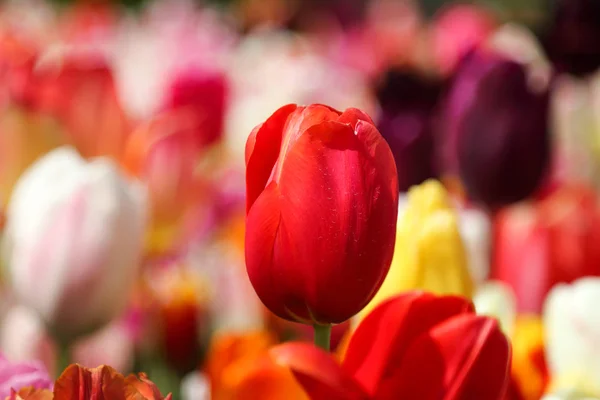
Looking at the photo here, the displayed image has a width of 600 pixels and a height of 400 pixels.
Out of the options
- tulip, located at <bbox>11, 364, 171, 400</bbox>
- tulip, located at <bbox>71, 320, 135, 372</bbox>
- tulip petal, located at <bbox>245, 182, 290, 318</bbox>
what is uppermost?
tulip petal, located at <bbox>245, 182, 290, 318</bbox>

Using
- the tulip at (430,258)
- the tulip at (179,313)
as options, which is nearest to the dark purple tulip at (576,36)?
the tulip at (179,313)

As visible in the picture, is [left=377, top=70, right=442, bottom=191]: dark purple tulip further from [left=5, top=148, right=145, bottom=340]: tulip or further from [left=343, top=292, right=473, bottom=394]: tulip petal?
[left=343, top=292, right=473, bottom=394]: tulip petal

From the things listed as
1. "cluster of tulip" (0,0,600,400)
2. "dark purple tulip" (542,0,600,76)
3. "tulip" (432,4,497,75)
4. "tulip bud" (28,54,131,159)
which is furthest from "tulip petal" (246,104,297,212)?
Answer: "tulip" (432,4,497,75)

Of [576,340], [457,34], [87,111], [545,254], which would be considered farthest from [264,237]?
[457,34]

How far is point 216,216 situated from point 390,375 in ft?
1.70

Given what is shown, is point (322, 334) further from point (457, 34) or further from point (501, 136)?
point (457, 34)

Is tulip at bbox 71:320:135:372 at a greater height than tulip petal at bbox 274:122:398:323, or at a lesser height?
lesser

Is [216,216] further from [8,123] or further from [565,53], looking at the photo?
[565,53]

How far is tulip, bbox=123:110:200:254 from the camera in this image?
2.19 ft

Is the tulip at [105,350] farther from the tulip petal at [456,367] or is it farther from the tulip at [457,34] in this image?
the tulip at [457,34]

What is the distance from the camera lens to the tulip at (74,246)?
0.44 meters

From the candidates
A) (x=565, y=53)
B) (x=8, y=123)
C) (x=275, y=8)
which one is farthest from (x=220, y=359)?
(x=275, y=8)

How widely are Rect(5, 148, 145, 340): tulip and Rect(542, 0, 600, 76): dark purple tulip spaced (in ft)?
1.71

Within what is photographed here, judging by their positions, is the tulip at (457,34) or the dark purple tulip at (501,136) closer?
the dark purple tulip at (501,136)
